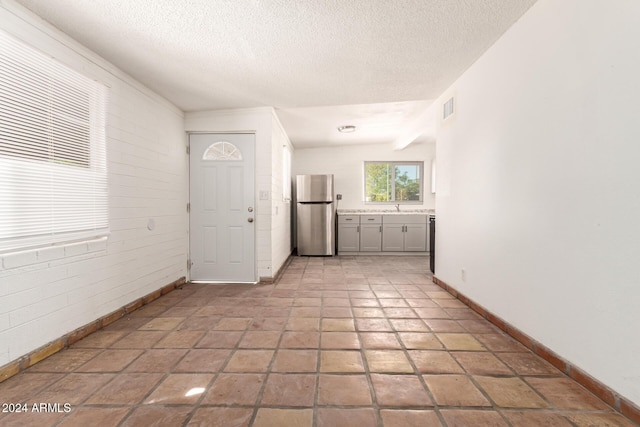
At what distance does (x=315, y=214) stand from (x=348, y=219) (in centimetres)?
76

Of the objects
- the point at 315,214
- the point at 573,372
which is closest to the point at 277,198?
the point at 315,214

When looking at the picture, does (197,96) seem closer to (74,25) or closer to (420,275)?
(74,25)

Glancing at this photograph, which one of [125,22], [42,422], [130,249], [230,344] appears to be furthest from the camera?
[130,249]

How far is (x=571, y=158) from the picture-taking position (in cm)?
173

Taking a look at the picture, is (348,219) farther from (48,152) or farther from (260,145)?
(48,152)

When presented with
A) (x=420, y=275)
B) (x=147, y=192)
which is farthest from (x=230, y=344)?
(x=420, y=275)

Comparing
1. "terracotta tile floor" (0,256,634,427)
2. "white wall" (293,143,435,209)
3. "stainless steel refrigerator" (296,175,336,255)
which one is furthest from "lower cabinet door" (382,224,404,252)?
"terracotta tile floor" (0,256,634,427)

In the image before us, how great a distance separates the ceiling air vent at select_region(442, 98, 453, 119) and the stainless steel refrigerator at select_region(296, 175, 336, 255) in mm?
2862

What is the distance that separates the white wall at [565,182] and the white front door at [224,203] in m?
2.77

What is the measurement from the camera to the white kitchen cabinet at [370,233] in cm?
617

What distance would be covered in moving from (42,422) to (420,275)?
412 cm

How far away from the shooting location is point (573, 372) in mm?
1687

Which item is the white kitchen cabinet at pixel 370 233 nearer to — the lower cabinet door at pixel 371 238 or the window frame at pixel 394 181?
the lower cabinet door at pixel 371 238

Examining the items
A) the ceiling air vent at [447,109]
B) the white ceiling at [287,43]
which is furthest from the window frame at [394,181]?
the ceiling air vent at [447,109]
